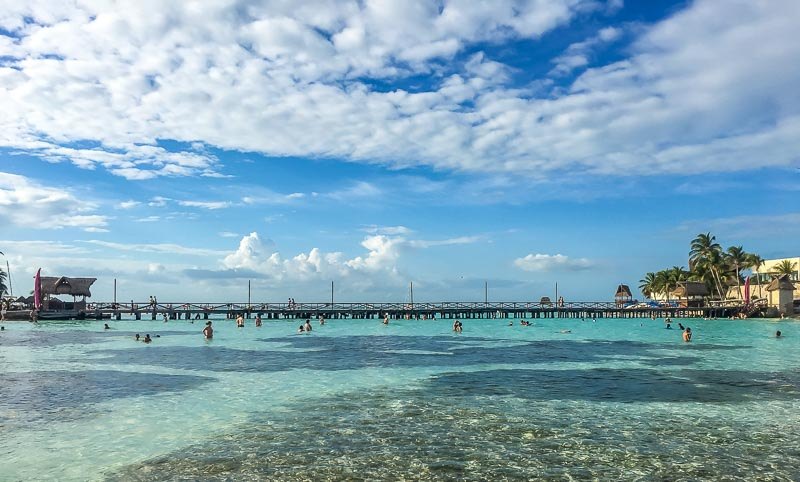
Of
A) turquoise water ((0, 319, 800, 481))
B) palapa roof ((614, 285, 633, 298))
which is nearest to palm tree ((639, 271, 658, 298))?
palapa roof ((614, 285, 633, 298))

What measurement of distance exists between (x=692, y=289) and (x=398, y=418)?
282ft

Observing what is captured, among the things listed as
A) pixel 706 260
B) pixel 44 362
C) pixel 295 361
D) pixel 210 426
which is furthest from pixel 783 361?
pixel 706 260

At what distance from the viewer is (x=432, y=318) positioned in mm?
85812

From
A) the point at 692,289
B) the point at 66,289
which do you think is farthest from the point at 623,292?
the point at 66,289

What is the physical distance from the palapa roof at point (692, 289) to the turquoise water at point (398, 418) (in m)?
62.1

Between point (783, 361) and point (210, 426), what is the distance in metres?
29.4

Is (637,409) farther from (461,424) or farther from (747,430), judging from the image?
(461,424)

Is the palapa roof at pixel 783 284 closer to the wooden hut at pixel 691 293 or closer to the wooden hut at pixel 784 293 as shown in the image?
the wooden hut at pixel 784 293

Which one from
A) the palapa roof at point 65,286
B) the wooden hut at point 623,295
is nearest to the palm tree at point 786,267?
the wooden hut at point 623,295

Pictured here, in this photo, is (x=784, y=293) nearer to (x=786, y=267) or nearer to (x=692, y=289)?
(x=786, y=267)

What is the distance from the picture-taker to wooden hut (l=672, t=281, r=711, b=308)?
87750 millimetres

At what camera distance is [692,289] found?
3455 inches

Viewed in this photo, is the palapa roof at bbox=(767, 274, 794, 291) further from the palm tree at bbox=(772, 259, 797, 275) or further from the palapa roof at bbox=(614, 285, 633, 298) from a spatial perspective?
the palapa roof at bbox=(614, 285, 633, 298)

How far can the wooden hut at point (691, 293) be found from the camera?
87750 mm
